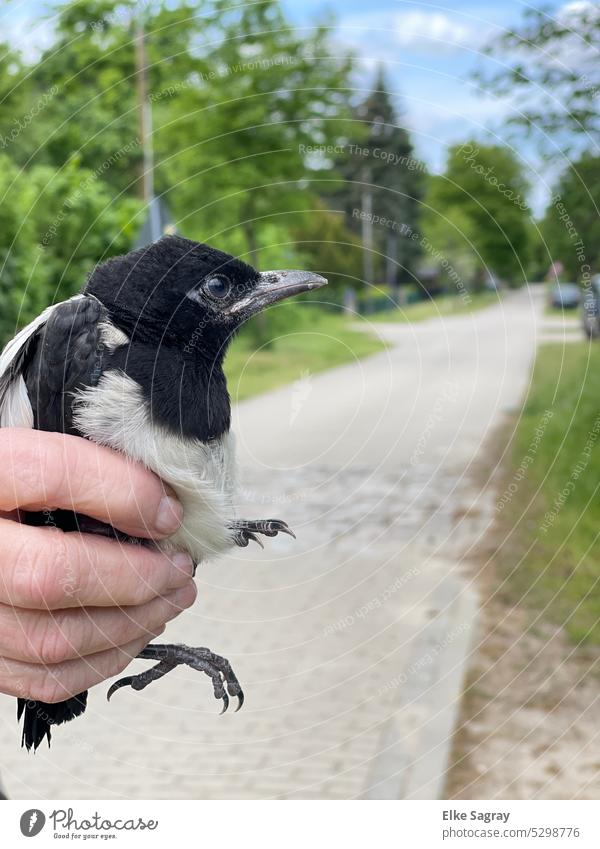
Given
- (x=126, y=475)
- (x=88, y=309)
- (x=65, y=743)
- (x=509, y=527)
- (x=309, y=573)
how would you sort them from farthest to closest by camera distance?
1. (x=509, y=527)
2. (x=309, y=573)
3. (x=65, y=743)
4. (x=88, y=309)
5. (x=126, y=475)

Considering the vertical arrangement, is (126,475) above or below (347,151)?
below

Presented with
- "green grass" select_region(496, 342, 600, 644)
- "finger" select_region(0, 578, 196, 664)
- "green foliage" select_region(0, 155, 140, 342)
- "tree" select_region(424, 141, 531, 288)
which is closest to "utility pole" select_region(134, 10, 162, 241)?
"green foliage" select_region(0, 155, 140, 342)

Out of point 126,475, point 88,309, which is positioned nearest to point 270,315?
point 88,309

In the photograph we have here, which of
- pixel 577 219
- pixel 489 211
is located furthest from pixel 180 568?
pixel 577 219

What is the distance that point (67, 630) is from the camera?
0.83 meters

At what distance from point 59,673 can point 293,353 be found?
590mm

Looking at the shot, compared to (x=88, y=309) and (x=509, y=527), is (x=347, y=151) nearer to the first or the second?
(x=88, y=309)

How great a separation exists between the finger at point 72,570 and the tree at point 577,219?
4.04 feet

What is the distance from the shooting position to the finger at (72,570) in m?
0.78

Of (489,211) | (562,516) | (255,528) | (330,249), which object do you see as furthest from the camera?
(562,516)

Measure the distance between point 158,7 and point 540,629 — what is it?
2.61 meters

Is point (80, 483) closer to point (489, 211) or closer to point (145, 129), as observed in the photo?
point (145, 129)

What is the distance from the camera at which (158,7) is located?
1.18 metres
